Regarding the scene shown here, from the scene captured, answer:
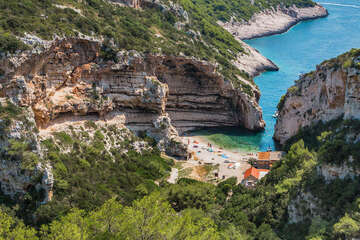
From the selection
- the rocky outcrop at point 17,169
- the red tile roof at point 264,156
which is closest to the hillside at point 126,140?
the rocky outcrop at point 17,169

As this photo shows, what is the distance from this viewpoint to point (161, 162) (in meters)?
52.3

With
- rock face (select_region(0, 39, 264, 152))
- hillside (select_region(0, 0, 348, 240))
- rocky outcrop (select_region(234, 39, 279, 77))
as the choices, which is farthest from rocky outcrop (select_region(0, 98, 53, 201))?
rocky outcrop (select_region(234, 39, 279, 77))

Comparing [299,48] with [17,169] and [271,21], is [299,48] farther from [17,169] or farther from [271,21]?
[17,169]

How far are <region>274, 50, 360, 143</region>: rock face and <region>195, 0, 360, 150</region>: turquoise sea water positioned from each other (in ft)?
18.5

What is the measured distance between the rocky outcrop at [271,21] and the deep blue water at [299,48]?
2.61m

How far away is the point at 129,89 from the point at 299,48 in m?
76.3

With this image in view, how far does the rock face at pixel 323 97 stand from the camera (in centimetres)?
3709

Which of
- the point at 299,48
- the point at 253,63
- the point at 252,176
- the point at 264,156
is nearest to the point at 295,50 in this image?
the point at 299,48

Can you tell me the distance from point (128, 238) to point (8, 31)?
83.1ft

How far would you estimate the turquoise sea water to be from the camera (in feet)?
216

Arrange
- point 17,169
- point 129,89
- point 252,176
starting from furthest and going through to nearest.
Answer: point 129,89 → point 252,176 → point 17,169

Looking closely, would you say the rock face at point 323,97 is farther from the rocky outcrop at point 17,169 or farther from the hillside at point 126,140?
the rocky outcrop at point 17,169

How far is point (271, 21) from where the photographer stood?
14250 centimetres

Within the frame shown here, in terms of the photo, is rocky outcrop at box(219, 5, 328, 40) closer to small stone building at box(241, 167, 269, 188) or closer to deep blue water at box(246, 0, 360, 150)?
deep blue water at box(246, 0, 360, 150)
